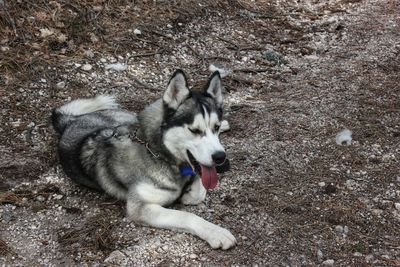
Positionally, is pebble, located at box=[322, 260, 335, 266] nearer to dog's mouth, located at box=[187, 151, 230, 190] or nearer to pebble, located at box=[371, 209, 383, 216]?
pebble, located at box=[371, 209, 383, 216]

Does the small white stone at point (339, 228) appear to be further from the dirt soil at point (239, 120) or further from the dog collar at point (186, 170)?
the dog collar at point (186, 170)

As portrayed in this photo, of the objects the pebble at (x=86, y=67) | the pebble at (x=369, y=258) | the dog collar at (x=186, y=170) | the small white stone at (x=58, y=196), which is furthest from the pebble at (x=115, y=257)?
the pebble at (x=86, y=67)

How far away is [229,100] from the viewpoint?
5.91 metres

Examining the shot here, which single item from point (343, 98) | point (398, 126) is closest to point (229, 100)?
point (343, 98)

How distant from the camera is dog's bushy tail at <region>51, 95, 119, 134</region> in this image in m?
4.82

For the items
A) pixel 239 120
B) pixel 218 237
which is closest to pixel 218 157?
pixel 218 237

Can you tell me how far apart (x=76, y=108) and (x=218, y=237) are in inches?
88.5

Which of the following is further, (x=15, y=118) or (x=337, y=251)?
(x=15, y=118)

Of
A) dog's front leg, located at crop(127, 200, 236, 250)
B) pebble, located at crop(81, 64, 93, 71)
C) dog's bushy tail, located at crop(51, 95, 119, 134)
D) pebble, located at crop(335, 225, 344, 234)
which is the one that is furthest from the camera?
pebble, located at crop(81, 64, 93, 71)

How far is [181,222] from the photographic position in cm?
372

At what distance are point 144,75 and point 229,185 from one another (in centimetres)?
234

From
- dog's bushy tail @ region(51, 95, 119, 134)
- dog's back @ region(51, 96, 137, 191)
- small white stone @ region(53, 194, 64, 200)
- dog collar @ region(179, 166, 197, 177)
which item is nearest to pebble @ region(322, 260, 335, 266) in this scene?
dog collar @ region(179, 166, 197, 177)

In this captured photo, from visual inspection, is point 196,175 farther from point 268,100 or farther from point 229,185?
point 268,100

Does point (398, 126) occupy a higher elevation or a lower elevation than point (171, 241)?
higher
